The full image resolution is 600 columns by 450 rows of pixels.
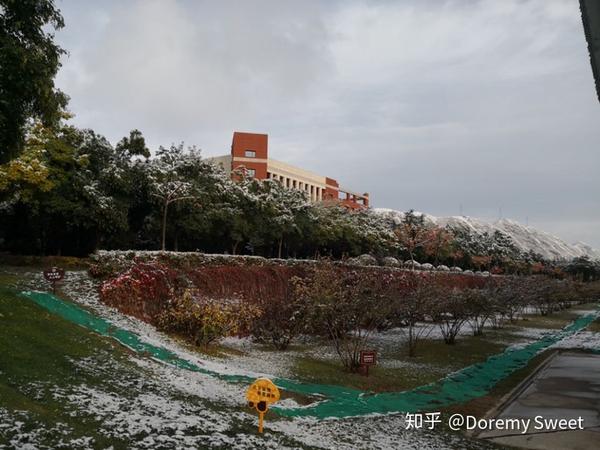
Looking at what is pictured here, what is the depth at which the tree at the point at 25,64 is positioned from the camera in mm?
8172

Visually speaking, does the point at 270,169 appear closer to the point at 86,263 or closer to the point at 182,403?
the point at 86,263

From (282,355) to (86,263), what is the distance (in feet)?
30.6

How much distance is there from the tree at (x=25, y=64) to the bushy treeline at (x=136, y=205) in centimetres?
312

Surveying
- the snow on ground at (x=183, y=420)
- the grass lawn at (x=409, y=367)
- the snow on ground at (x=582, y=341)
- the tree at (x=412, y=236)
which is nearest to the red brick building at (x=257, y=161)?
the tree at (x=412, y=236)

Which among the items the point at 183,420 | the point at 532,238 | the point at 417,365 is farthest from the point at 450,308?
the point at 532,238

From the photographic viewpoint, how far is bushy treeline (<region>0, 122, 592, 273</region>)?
63.7ft

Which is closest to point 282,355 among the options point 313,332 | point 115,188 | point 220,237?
point 313,332

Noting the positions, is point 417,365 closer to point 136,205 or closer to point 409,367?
point 409,367

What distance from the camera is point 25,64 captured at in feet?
26.9

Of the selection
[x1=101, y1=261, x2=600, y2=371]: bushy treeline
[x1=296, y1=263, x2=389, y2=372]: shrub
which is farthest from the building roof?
[x1=296, y1=263, x2=389, y2=372]: shrub

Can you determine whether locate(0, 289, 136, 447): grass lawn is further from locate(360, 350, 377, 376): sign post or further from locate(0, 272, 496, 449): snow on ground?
locate(360, 350, 377, 376): sign post

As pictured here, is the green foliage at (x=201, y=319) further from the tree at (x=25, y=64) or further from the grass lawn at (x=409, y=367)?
the tree at (x=25, y=64)

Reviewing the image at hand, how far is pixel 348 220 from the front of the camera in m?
40.8

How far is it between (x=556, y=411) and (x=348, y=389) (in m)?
3.79
